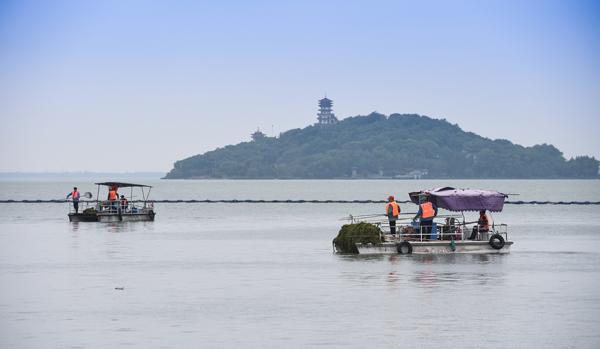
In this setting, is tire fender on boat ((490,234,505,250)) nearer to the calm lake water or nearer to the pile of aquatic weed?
the calm lake water

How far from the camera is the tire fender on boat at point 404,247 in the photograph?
45.4 meters

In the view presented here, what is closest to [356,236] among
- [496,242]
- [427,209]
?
[427,209]

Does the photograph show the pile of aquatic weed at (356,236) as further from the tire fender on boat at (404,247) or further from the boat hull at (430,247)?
the tire fender on boat at (404,247)

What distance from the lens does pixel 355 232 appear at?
154 feet

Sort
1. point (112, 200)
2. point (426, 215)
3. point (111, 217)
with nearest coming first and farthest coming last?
point (426, 215), point (111, 217), point (112, 200)

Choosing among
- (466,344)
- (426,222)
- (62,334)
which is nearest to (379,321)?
(466,344)

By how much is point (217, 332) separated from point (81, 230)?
47.7 metres

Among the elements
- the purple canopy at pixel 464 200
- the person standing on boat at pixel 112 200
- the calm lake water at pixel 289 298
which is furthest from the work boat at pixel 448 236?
the person standing on boat at pixel 112 200

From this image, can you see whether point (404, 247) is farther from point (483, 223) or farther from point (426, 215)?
point (483, 223)

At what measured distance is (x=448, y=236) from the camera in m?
46.7

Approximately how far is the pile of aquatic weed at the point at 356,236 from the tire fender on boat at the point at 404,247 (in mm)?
841

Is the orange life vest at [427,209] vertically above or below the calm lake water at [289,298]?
above

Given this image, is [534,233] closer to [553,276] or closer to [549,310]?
[553,276]

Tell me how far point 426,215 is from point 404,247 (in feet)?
5.31
